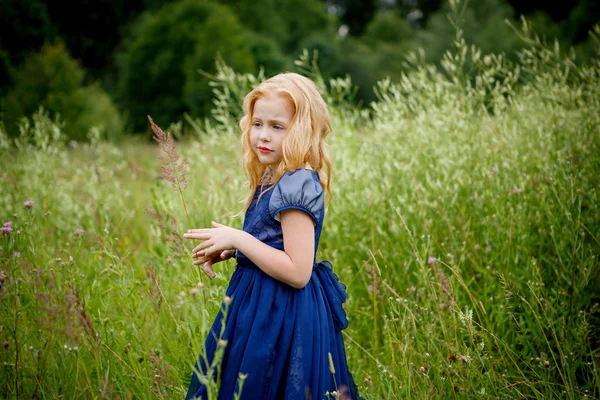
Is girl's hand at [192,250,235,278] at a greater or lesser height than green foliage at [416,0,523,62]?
lesser

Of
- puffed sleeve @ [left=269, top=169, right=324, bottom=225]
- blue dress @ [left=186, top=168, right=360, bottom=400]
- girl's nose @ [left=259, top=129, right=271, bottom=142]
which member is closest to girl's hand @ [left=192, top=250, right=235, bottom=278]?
blue dress @ [left=186, top=168, right=360, bottom=400]

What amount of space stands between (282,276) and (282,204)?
0.75 ft

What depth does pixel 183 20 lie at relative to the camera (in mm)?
16688

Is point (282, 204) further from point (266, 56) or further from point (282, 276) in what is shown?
point (266, 56)

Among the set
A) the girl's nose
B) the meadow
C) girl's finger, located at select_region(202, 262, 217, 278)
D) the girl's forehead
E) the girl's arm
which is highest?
the girl's forehead

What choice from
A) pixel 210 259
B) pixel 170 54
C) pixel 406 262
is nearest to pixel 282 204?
pixel 210 259

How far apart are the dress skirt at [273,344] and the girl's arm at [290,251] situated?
73 millimetres

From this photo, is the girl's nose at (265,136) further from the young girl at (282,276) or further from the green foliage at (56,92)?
the green foliage at (56,92)

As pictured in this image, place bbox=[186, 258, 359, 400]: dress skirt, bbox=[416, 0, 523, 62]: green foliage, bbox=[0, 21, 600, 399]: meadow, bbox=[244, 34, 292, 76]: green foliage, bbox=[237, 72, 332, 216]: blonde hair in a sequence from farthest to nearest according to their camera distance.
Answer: bbox=[244, 34, 292, 76]: green foliage
bbox=[416, 0, 523, 62]: green foliage
bbox=[0, 21, 600, 399]: meadow
bbox=[237, 72, 332, 216]: blonde hair
bbox=[186, 258, 359, 400]: dress skirt

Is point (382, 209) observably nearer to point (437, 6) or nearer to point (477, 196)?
point (477, 196)

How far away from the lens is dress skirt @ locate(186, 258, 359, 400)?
145 cm

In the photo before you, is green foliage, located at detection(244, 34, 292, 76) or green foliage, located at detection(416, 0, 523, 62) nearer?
green foliage, located at detection(416, 0, 523, 62)

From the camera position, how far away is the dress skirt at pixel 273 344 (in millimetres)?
1454

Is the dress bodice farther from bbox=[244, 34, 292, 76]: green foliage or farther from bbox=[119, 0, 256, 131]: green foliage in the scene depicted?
bbox=[244, 34, 292, 76]: green foliage
